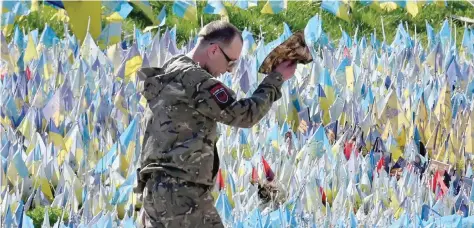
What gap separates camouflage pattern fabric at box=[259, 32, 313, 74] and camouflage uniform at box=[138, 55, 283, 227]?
6 centimetres

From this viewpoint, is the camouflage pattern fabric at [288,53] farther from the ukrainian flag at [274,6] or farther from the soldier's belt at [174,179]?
the ukrainian flag at [274,6]

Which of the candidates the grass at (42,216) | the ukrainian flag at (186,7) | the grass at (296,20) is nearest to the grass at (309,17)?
the grass at (296,20)

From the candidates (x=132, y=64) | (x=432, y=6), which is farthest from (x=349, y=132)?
(x=432, y=6)

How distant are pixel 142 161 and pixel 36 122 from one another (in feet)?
4.60

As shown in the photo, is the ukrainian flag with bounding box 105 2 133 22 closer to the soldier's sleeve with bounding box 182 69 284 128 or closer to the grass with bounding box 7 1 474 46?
the grass with bounding box 7 1 474 46

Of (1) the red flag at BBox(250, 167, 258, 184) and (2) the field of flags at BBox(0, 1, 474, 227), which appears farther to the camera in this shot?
(1) the red flag at BBox(250, 167, 258, 184)

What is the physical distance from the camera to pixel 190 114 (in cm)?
309

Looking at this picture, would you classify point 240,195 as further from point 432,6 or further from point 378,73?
point 432,6

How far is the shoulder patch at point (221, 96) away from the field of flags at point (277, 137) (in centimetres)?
51

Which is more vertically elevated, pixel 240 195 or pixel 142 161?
pixel 142 161

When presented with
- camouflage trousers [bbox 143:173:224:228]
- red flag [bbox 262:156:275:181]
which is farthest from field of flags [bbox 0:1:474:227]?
camouflage trousers [bbox 143:173:224:228]

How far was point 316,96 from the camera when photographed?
4.86 metres

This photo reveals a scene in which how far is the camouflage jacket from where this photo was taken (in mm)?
3049

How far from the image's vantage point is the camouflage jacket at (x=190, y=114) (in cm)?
305
